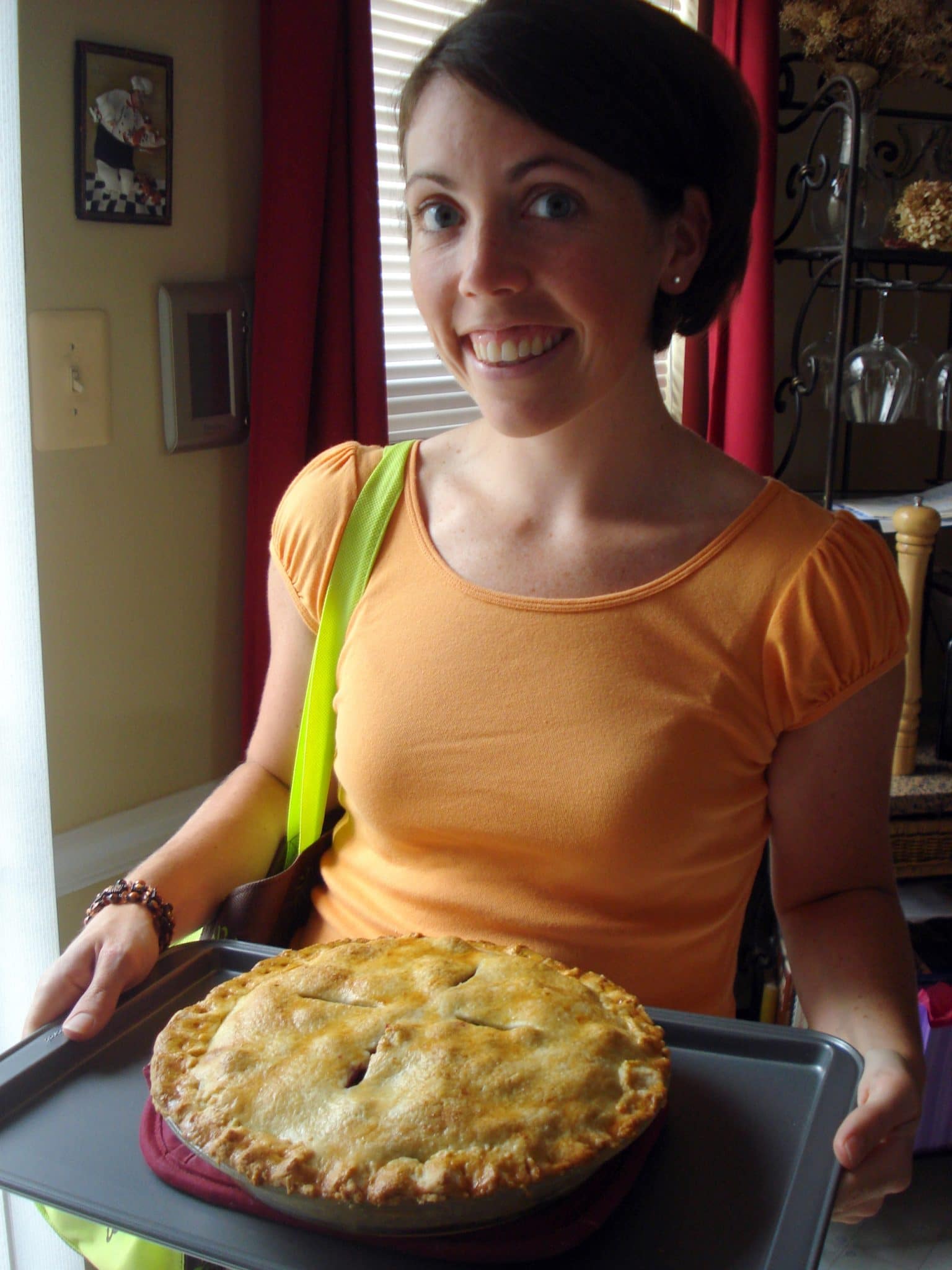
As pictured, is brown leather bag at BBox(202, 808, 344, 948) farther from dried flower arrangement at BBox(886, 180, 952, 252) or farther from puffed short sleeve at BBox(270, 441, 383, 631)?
dried flower arrangement at BBox(886, 180, 952, 252)

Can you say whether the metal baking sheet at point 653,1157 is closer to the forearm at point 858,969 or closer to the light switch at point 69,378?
the forearm at point 858,969

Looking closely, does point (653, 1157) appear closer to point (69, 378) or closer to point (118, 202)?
point (69, 378)

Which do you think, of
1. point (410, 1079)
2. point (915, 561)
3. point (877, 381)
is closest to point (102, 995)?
point (410, 1079)

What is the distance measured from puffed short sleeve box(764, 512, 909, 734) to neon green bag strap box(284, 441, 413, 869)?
0.40 metres

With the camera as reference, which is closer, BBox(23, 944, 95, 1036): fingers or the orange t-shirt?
BBox(23, 944, 95, 1036): fingers

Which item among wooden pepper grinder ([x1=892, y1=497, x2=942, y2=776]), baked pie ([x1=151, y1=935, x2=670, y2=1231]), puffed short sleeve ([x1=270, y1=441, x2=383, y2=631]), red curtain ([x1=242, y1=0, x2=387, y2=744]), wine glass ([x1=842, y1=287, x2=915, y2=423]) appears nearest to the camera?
baked pie ([x1=151, y1=935, x2=670, y2=1231])

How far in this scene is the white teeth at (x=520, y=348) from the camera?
1.01 m

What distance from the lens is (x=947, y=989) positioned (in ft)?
6.98

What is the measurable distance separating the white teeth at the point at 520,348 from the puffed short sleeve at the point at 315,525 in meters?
0.25

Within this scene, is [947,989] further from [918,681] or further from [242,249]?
[242,249]

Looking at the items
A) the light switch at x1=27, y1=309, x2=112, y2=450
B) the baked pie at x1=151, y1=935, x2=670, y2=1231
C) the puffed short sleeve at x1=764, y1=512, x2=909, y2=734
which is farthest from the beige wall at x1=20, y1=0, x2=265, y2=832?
the puffed short sleeve at x1=764, y1=512, x2=909, y2=734

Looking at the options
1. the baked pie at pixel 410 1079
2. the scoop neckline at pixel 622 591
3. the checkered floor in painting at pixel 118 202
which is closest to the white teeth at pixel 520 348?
the scoop neckline at pixel 622 591

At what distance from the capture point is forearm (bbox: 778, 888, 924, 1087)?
3.12 feet

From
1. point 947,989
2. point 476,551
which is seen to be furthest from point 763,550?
point 947,989
